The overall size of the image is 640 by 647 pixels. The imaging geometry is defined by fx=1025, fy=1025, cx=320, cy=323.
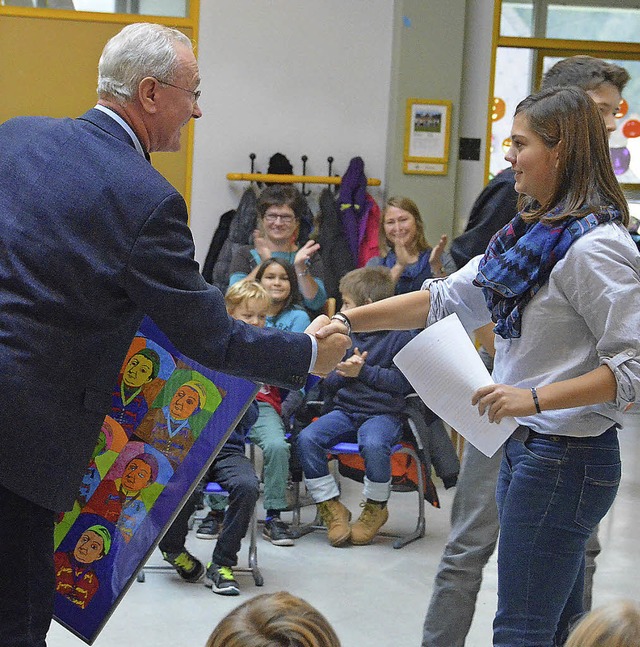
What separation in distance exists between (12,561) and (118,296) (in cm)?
54

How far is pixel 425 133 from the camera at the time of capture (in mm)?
6461

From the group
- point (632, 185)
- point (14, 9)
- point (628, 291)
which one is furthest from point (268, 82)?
point (628, 291)

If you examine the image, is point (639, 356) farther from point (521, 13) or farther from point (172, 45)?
point (521, 13)

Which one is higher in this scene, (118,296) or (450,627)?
(118,296)

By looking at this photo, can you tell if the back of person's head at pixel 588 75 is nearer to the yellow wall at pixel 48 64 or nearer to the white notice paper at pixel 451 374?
the white notice paper at pixel 451 374

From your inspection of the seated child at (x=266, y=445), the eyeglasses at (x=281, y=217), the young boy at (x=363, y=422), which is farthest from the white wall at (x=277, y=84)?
the seated child at (x=266, y=445)

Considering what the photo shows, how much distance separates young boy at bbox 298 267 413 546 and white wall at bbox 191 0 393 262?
2.04m

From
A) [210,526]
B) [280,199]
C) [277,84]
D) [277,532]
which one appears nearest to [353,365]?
[277,532]

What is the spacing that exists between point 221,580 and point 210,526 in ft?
2.37

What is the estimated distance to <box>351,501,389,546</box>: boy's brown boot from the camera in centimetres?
457

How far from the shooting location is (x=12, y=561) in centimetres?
195

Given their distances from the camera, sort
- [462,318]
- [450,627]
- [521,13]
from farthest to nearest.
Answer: [521,13] < [450,627] < [462,318]

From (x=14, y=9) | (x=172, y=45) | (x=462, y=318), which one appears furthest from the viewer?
(x=14, y=9)

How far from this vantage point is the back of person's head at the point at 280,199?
579cm
